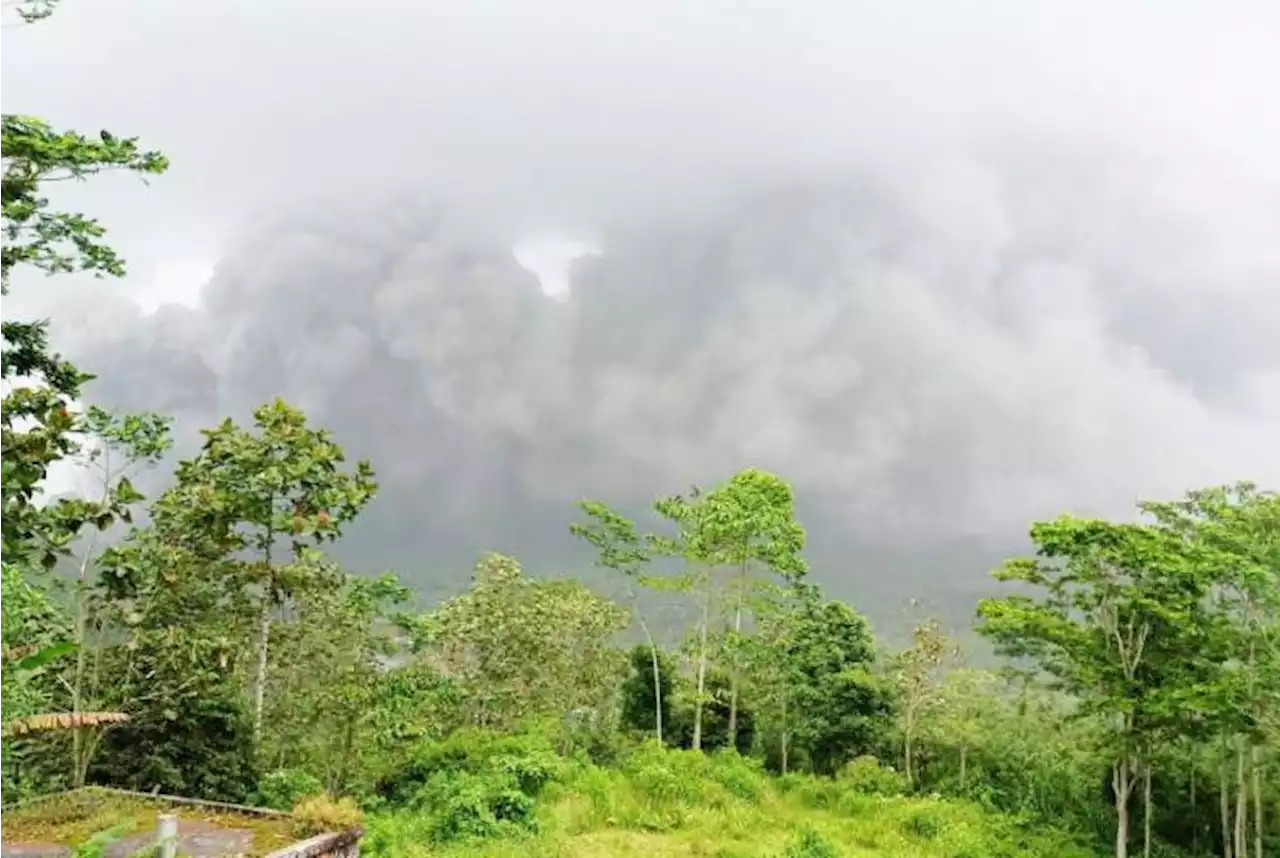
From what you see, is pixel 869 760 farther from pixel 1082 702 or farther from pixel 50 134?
pixel 50 134

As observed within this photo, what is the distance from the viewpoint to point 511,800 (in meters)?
17.8

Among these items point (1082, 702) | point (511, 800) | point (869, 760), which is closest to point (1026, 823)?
point (1082, 702)

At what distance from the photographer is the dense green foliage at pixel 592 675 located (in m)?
14.5

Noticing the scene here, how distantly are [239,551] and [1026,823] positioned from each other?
1925 centimetres

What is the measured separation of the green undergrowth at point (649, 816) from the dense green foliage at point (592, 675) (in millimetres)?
96

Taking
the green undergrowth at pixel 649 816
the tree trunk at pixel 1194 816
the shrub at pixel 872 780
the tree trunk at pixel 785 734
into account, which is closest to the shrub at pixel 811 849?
the green undergrowth at pixel 649 816

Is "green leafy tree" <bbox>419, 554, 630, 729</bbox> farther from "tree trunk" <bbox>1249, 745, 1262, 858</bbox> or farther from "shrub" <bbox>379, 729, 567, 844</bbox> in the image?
"tree trunk" <bbox>1249, 745, 1262, 858</bbox>

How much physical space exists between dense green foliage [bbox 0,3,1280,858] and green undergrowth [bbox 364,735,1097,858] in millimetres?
96

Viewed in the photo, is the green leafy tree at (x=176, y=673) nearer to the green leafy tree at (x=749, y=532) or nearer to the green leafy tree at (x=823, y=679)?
the green leafy tree at (x=749, y=532)

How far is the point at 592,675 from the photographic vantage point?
29.3 metres

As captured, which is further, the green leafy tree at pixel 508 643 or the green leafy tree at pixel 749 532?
the green leafy tree at pixel 749 532

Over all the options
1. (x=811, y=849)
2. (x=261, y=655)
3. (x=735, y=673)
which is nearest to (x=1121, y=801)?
(x=811, y=849)

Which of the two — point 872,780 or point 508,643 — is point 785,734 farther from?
point 508,643

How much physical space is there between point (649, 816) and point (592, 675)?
10.0 m
